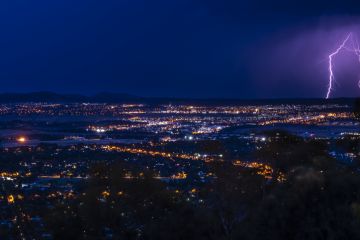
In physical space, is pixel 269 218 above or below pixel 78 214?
above

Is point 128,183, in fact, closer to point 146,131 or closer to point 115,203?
point 115,203

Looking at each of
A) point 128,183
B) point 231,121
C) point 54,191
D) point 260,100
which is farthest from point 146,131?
point 128,183

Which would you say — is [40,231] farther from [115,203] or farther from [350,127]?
[350,127]

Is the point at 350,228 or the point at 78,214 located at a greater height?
the point at 350,228

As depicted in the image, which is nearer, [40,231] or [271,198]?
[271,198]

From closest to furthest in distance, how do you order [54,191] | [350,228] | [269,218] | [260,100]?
[350,228] → [269,218] → [54,191] → [260,100]

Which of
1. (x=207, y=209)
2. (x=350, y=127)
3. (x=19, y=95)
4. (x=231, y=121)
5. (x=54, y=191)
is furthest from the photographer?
(x=19, y=95)

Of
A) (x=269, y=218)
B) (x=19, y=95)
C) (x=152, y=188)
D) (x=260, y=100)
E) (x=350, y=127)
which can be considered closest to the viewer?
(x=269, y=218)

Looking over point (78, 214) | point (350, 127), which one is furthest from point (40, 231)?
point (350, 127)

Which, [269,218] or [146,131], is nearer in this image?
[269,218]
